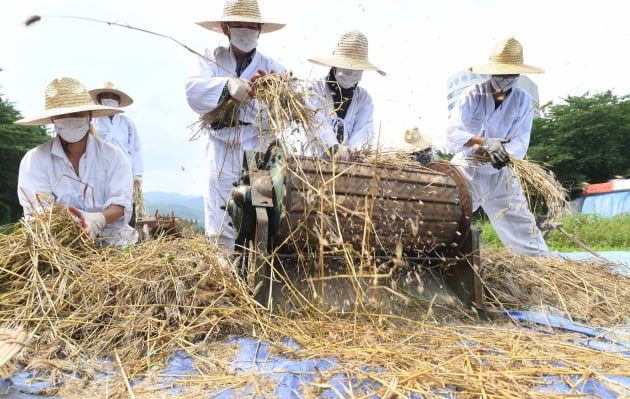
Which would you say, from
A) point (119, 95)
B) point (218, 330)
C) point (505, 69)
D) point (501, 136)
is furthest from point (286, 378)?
point (119, 95)

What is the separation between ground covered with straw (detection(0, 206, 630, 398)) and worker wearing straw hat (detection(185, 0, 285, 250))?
0.92m

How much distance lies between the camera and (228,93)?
3906 mm

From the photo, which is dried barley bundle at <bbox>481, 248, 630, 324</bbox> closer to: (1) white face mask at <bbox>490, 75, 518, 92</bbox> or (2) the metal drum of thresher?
(2) the metal drum of thresher

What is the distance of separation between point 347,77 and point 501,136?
1.74 m

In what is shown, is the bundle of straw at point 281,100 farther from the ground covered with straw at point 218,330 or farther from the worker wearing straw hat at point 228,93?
the ground covered with straw at point 218,330

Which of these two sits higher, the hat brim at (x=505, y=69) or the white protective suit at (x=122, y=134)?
the hat brim at (x=505, y=69)

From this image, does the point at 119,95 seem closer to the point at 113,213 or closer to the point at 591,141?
the point at 113,213

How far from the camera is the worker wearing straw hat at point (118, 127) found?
6.69 m

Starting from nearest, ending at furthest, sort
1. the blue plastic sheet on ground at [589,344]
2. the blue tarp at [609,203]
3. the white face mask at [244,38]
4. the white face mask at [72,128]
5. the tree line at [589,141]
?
the blue plastic sheet on ground at [589,344], the white face mask at [72,128], the white face mask at [244,38], the blue tarp at [609,203], the tree line at [589,141]

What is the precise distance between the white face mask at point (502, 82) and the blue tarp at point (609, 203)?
13774mm

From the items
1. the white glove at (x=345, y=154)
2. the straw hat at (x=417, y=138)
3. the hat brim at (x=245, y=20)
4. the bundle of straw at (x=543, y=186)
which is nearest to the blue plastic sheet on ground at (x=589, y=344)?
the bundle of straw at (x=543, y=186)

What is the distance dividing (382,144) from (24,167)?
8.35 ft

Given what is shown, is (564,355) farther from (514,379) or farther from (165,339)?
(165,339)

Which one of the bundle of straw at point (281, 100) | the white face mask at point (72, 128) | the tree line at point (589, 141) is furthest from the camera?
the tree line at point (589, 141)
